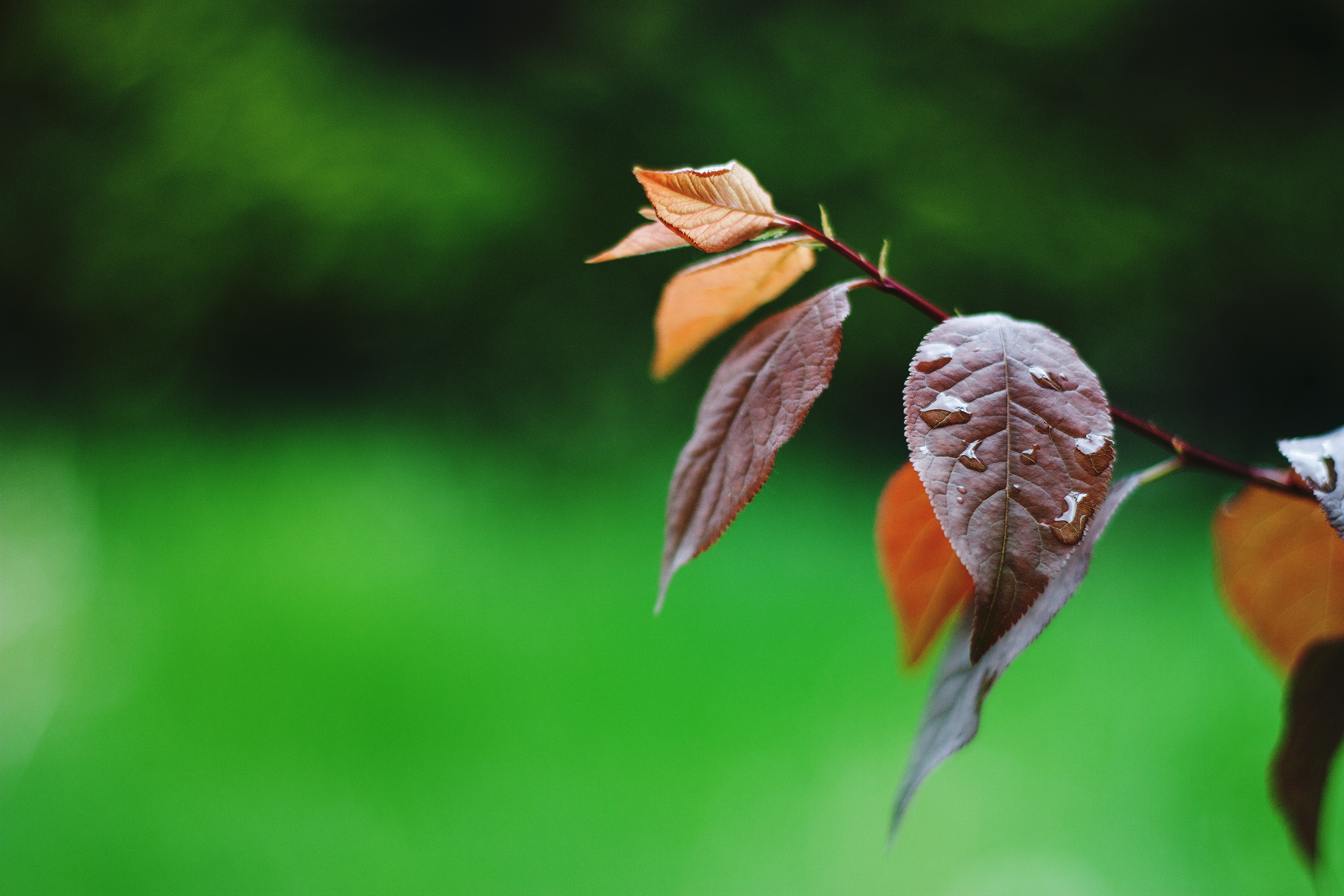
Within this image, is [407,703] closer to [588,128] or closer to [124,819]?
[124,819]

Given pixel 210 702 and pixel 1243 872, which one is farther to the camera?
pixel 210 702

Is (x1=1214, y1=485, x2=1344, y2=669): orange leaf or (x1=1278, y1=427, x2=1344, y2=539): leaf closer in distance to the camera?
(x1=1278, y1=427, x2=1344, y2=539): leaf

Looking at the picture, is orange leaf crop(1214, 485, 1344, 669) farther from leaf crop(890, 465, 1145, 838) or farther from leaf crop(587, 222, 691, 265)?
leaf crop(587, 222, 691, 265)

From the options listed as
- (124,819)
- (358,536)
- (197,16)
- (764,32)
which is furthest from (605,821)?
(197,16)

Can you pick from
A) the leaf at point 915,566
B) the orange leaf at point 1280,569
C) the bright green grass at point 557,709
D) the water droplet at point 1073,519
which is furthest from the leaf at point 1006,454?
the bright green grass at point 557,709

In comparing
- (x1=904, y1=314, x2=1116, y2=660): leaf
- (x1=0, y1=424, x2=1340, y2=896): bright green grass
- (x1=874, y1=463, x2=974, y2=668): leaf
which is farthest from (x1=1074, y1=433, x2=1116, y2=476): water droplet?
(x1=0, y1=424, x2=1340, y2=896): bright green grass
